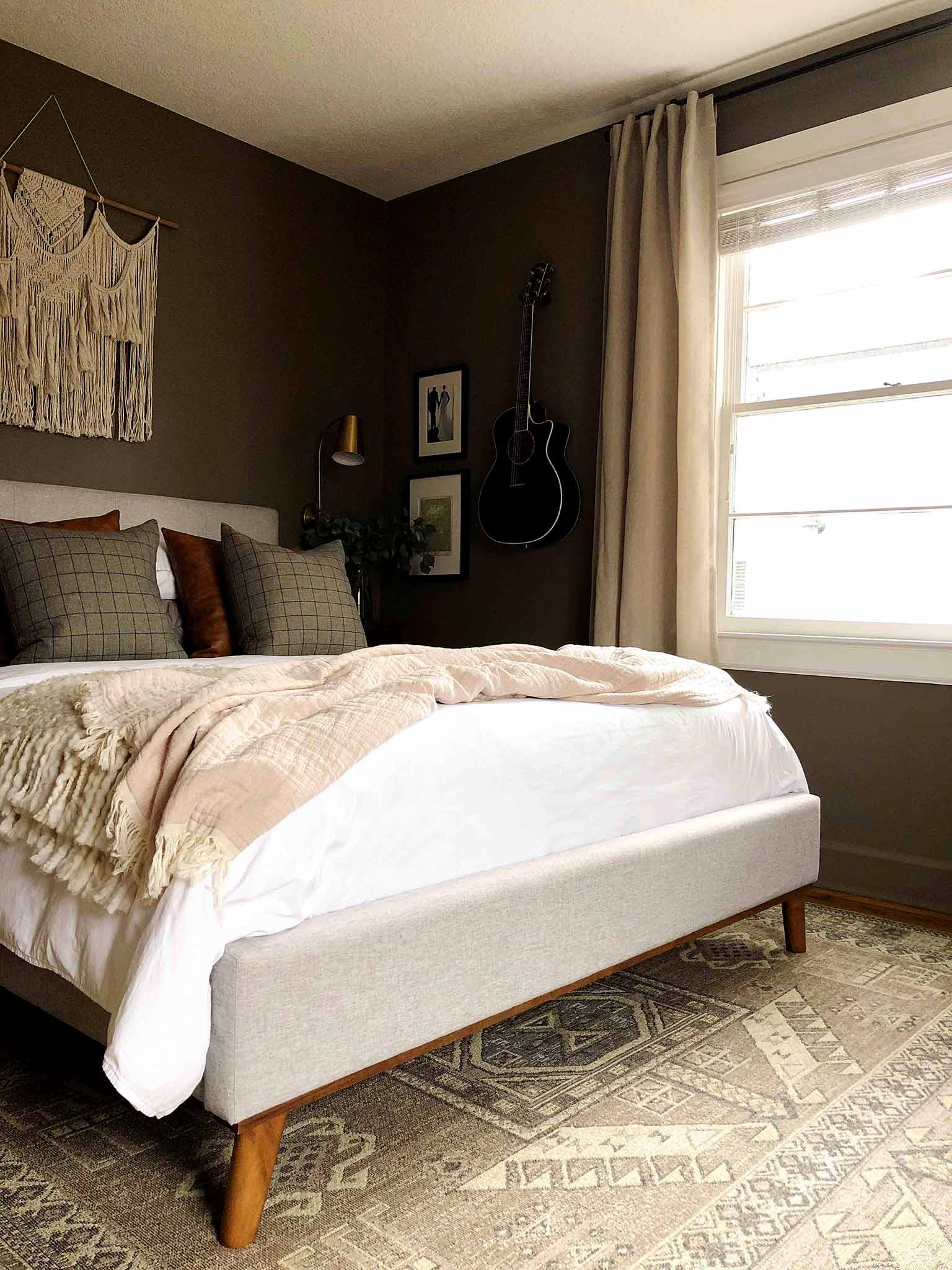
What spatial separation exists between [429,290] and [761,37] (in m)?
1.70

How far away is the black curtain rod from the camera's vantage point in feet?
10.5

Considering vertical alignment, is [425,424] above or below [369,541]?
above

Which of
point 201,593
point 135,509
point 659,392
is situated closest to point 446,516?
point 659,392

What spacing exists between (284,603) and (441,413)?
1.62m

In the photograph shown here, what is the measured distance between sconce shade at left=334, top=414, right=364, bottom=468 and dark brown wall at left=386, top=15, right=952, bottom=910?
422 millimetres

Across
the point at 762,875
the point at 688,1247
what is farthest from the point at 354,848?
the point at 762,875

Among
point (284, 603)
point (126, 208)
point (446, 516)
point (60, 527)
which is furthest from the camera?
point (446, 516)

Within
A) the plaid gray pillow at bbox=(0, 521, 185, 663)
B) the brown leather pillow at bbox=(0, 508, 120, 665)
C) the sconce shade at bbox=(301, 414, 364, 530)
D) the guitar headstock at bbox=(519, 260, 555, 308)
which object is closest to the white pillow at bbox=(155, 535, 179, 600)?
the brown leather pillow at bbox=(0, 508, 120, 665)

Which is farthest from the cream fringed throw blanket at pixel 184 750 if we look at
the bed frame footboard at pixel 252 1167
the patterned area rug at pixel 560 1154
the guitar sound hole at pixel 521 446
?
the guitar sound hole at pixel 521 446

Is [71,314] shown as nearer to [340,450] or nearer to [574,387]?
[340,450]

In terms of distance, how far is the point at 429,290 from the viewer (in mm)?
4590

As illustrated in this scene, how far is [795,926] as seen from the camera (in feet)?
9.02

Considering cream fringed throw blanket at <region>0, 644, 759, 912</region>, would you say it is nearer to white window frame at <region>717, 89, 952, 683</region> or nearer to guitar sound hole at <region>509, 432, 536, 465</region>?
white window frame at <region>717, 89, 952, 683</region>

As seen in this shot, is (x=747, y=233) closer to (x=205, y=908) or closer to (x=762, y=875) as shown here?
(x=762, y=875)
